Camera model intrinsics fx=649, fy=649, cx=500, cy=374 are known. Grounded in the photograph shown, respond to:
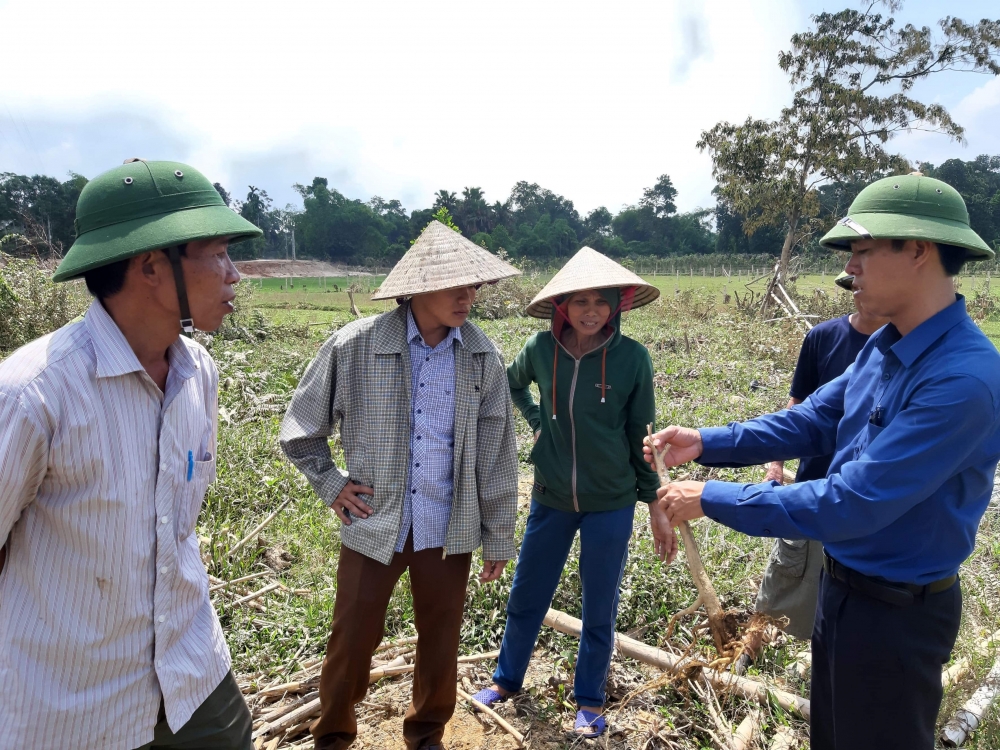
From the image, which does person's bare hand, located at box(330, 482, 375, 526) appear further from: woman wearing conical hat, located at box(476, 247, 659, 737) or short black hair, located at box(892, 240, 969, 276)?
short black hair, located at box(892, 240, 969, 276)

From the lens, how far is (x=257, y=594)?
11.2 ft

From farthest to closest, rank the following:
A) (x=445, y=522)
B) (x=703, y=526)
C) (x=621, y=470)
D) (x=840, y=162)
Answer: (x=840, y=162) < (x=703, y=526) < (x=621, y=470) < (x=445, y=522)

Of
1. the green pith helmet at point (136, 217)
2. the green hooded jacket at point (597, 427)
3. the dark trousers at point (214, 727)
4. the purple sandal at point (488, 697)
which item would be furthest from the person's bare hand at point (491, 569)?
the green pith helmet at point (136, 217)

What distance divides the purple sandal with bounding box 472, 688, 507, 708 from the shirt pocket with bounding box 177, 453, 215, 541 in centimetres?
168

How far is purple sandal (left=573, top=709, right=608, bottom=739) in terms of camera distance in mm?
2680

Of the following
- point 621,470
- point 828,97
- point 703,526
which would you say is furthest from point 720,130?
point 621,470

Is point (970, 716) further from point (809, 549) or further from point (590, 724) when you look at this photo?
point (590, 724)

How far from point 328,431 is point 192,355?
0.71 m

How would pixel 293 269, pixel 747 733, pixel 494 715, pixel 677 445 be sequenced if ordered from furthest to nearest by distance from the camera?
pixel 293 269
pixel 494 715
pixel 747 733
pixel 677 445

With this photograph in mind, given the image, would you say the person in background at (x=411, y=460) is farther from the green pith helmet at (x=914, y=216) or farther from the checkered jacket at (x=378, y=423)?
the green pith helmet at (x=914, y=216)

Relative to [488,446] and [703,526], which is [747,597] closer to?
[703,526]

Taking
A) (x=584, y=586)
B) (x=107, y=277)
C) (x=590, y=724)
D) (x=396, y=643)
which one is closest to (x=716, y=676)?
(x=590, y=724)

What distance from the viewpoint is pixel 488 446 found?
2469 millimetres

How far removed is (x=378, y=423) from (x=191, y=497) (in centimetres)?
75
